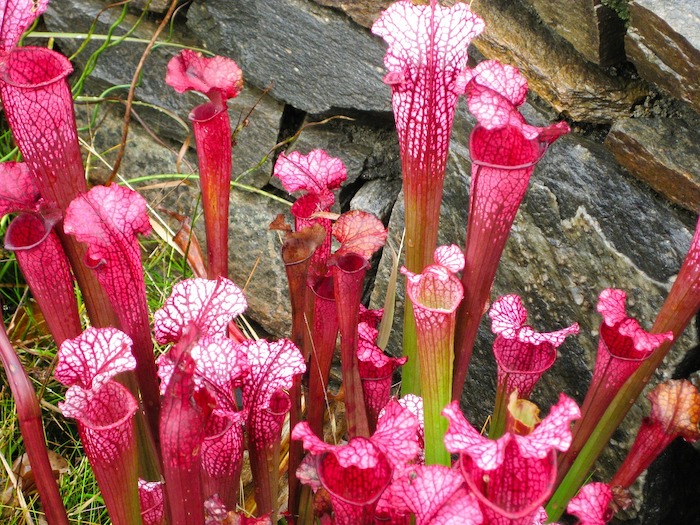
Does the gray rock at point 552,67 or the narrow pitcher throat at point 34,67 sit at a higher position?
the gray rock at point 552,67

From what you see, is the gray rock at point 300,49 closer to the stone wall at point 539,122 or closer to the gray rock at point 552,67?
the stone wall at point 539,122

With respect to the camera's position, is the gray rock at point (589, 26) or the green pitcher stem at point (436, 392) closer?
the green pitcher stem at point (436, 392)

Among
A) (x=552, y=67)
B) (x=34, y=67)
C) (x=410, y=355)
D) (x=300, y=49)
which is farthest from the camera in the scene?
(x=300, y=49)

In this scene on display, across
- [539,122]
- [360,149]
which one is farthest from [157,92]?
[539,122]

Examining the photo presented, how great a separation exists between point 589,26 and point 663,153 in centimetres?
23

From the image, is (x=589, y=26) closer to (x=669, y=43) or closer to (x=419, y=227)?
(x=669, y=43)

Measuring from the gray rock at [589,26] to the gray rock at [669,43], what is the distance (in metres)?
0.05

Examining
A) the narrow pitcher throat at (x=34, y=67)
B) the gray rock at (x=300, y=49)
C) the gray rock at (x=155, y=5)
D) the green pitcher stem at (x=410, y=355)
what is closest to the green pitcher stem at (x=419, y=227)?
the green pitcher stem at (x=410, y=355)

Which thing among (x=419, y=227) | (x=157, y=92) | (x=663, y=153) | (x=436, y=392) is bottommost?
(x=157, y=92)

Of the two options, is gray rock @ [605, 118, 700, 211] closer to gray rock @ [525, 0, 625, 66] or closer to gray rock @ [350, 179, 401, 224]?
gray rock @ [525, 0, 625, 66]

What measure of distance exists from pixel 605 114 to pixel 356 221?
56cm

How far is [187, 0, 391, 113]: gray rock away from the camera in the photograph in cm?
160

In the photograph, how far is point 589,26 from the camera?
3.96 ft

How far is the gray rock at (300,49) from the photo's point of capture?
1596mm
